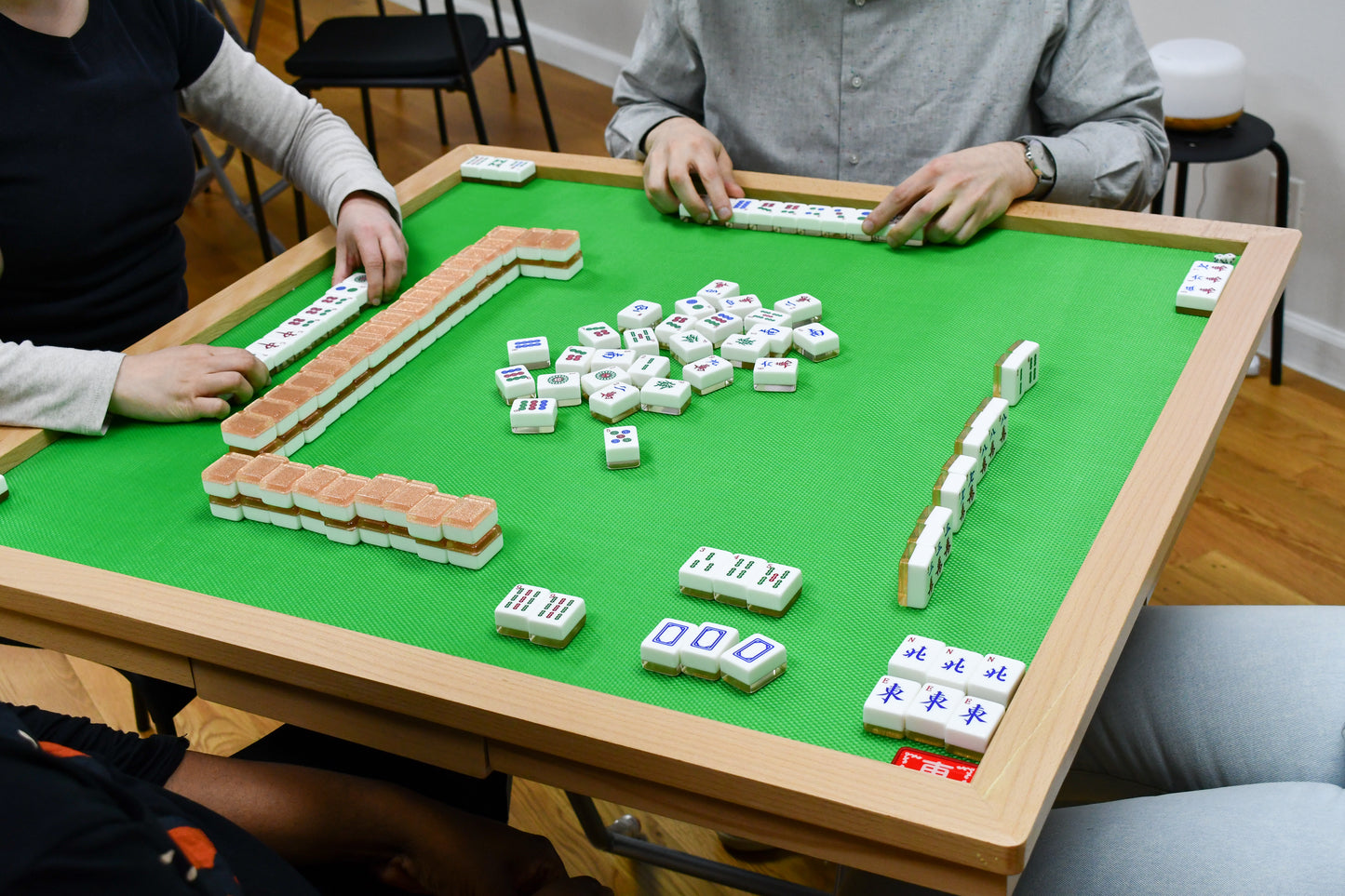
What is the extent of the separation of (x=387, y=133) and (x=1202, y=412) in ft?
14.0

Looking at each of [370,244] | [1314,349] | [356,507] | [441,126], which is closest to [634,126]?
[370,244]

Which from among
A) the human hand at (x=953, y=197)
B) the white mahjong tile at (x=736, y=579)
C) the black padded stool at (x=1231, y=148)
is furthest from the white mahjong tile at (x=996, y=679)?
the black padded stool at (x=1231, y=148)

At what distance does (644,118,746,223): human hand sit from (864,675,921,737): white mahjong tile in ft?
3.16

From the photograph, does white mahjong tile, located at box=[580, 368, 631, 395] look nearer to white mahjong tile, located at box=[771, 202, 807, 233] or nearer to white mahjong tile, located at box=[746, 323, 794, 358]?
white mahjong tile, located at box=[746, 323, 794, 358]

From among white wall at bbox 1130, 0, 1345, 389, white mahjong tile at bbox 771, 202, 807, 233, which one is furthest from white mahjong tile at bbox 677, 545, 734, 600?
white wall at bbox 1130, 0, 1345, 389

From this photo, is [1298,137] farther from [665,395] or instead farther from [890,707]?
[890,707]

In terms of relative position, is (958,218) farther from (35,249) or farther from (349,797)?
(35,249)

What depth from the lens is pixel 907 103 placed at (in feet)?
6.20

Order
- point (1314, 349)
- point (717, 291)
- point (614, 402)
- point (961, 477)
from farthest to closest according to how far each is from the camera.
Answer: point (1314, 349)
point (717, 291)
point (614, 402)
point (961, 477)

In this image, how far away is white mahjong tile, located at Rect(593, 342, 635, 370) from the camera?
1.39m

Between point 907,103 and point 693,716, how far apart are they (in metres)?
1.30

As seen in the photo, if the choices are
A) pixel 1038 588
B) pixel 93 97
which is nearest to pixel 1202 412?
pixel 1038 588

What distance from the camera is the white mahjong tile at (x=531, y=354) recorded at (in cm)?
141

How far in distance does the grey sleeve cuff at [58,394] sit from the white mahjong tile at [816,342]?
0.82 m
